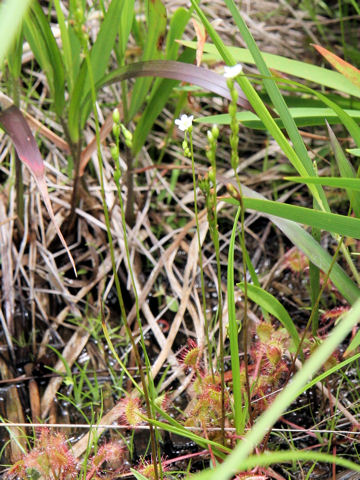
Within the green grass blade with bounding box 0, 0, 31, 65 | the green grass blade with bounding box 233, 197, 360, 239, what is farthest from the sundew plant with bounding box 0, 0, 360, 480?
the green grass blade with bounding box 0, 0, 31, 65

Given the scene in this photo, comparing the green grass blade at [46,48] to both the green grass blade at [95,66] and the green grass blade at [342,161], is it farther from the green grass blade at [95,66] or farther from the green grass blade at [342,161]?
the green grass blade at [342,161]

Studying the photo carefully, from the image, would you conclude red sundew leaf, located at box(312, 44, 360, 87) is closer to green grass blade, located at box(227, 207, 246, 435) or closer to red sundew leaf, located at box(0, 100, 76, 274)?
green grass blade, located at box(227, 207, 246, 435)

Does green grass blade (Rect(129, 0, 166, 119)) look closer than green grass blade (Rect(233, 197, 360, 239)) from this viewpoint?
No

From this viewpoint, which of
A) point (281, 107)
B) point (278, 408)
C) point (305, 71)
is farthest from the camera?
point (305, 71)

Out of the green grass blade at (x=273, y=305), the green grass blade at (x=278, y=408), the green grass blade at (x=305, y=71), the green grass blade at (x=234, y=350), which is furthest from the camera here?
the green grass blade at (x=305, y=71)

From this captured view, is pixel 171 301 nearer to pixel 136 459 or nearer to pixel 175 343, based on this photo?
pixel 175 343

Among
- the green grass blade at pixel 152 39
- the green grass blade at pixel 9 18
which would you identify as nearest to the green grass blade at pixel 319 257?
the green grass blade at pixel 152 39

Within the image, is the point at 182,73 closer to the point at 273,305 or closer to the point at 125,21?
the point at 125,21

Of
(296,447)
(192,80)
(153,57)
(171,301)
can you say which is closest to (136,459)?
(296,447)

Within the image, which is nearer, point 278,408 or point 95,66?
point 278,408

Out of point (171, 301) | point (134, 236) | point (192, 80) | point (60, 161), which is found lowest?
point (171, 301)

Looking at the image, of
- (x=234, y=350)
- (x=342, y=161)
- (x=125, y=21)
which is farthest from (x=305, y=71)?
(x=234, y=350)
